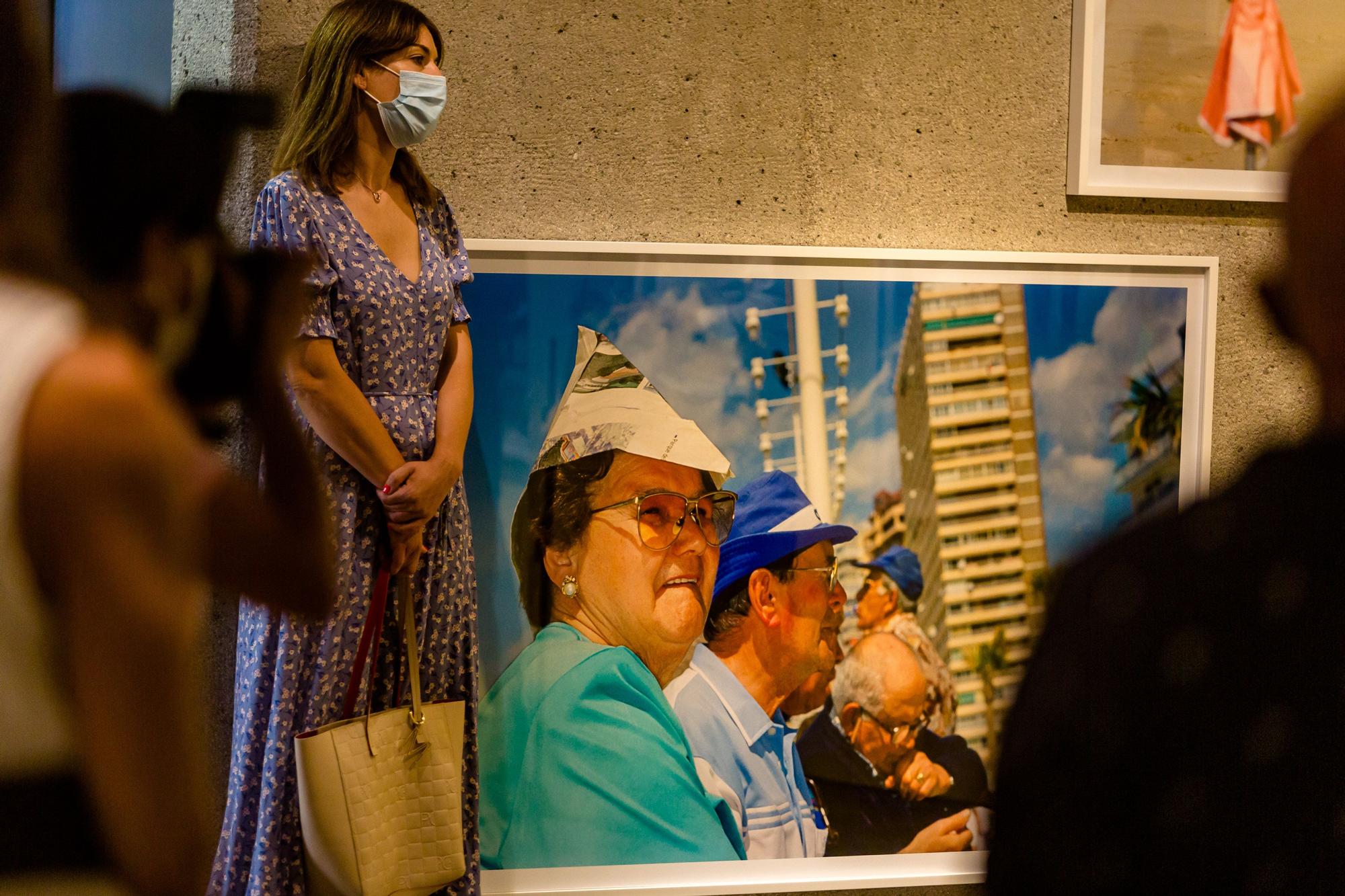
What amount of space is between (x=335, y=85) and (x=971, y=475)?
1.74 m

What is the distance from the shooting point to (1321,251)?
74cm

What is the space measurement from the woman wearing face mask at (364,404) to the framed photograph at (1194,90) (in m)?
1.61

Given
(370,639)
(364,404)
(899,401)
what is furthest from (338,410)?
(899,401)

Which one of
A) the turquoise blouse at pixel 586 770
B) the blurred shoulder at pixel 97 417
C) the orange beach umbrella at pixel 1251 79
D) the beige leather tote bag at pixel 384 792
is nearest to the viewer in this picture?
the blurred shoulder at pixel 97 417

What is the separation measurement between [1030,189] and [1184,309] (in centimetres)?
52

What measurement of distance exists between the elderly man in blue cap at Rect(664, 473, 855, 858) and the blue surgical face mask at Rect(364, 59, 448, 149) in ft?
3.66

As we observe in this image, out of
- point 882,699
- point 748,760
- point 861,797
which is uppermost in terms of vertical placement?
point 882,699

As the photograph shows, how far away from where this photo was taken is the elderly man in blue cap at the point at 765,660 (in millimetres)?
2633

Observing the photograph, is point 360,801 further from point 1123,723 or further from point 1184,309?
point 1184,309

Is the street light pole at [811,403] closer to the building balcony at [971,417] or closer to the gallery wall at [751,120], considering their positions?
the gallery wall at [751,120]

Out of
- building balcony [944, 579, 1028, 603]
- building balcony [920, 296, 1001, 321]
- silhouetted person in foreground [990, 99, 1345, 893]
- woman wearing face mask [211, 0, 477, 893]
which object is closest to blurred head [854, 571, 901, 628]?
building balcony [944, 579, 1028, 603]

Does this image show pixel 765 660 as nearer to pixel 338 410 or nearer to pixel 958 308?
pixel 958 308

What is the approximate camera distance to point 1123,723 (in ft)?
2.44

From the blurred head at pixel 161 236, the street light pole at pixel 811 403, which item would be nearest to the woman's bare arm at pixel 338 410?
the street light pole at pixel 811 403
